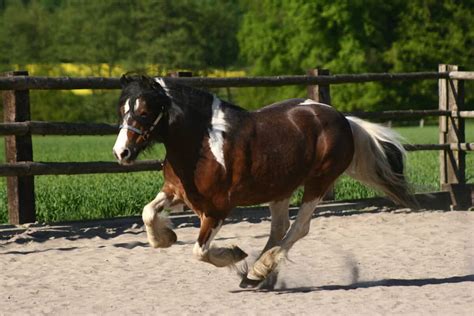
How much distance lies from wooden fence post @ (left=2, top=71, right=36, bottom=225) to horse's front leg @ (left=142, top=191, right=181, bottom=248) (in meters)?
3.36

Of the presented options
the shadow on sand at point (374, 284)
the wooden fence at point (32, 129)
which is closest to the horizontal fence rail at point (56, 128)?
the wooden fence at point (32, 129)

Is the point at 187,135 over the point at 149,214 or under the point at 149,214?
over

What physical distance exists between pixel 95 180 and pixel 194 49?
5047 cm

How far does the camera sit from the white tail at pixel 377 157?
26.4 feet

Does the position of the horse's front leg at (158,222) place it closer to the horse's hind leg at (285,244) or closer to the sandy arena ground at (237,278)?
the sandy arena ground at (237,278)

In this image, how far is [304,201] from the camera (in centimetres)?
757

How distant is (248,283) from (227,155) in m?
0.90

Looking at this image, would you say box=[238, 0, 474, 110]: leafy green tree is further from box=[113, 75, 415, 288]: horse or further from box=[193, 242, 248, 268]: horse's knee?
box=[193, 242, 248, 268]: horse's knee

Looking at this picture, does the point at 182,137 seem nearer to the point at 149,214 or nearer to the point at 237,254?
the point at 149,214

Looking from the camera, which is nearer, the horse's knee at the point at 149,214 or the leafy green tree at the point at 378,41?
the horse's knee at the point at 149,214

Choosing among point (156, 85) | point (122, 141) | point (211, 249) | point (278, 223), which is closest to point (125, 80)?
point (156, 85)

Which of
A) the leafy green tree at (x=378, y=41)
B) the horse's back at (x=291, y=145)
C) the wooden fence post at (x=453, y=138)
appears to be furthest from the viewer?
the leafy green tree at (x=378, y=41)

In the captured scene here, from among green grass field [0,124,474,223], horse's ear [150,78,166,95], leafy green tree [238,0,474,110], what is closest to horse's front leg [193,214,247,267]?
horse's ear [150,78,166,95]

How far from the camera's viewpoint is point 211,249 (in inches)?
272
